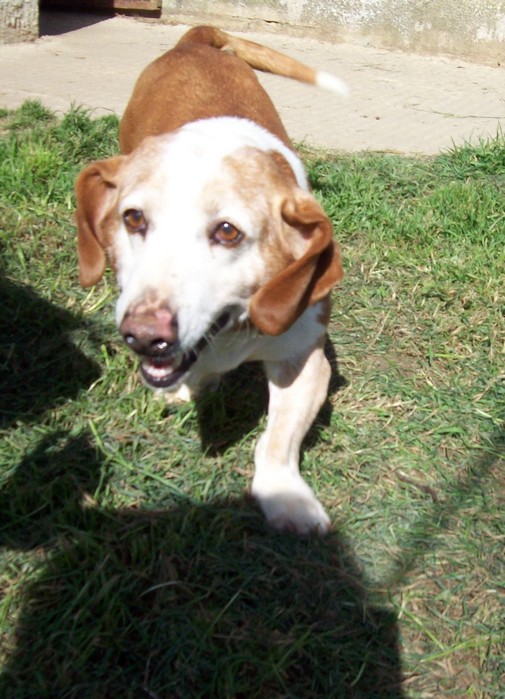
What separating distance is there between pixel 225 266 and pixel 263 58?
2.16 meters

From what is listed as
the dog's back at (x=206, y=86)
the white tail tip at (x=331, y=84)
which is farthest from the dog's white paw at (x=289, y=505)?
the white tail tip at (x=331, y=84)

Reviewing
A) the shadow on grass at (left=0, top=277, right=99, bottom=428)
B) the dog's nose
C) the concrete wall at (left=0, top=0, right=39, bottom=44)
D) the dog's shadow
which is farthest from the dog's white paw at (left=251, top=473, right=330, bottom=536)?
the concrete wall at (left=0, top=0, right=39, bottom=44)

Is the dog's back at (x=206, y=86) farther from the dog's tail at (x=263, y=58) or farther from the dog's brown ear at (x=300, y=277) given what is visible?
the dog's brown ear at (x=300, y=277)

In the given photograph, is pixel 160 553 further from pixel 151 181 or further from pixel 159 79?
pixel 159 79

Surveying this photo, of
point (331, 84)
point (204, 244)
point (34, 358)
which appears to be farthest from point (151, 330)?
point (331, 84)

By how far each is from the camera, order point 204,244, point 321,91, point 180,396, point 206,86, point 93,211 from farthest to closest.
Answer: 1. point 321,91
2. point 206,86
3. point 180,396
4. point 93,211
5. point 204,244

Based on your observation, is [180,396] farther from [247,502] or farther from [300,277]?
[300,277]

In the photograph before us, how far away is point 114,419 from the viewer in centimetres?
312

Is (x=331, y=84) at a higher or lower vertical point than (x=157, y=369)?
higher

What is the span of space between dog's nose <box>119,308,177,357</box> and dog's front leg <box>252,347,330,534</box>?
2.23ft

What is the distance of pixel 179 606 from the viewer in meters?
2.38

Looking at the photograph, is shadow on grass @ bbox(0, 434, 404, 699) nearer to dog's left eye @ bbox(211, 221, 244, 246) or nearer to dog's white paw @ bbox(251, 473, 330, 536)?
dog's white paw @ bbox(251, 473, 330, 536)

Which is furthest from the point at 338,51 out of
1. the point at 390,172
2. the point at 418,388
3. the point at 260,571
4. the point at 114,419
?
the point at 260,571

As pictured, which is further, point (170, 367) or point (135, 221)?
point (135, 221)
